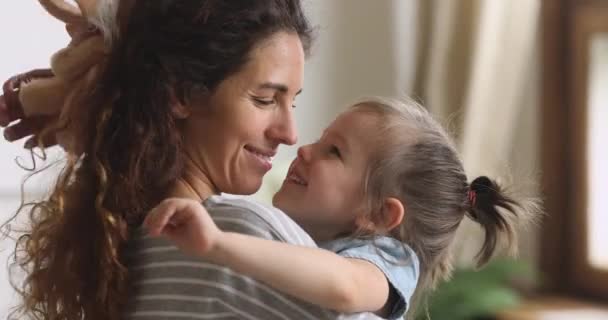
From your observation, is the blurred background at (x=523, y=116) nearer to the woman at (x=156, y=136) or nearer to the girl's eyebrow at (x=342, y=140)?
the girl's eyebrow at (x=342, y=140)

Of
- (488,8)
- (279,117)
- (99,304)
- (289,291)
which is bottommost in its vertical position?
(99,304)

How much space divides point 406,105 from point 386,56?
1997 millimetres

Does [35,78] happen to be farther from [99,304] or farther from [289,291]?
[289,291]

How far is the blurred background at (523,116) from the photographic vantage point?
3.06m

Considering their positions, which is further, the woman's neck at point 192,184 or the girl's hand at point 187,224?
the woman's neck at point 192,184

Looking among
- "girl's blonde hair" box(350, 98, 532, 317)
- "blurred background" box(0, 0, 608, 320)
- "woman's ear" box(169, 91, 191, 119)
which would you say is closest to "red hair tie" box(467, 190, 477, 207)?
"girl's blonde hair" box(350, 98, 532, 317)

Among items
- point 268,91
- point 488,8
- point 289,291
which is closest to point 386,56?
point 488,8

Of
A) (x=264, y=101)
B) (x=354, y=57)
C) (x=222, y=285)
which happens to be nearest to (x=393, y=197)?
(x=264, y=101)

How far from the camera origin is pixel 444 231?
1465mm

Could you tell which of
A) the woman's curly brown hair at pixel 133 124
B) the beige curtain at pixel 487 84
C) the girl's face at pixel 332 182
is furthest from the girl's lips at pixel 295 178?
the beige curtain at pixel 487 84

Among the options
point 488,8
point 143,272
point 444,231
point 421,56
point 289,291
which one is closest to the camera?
point 289,291

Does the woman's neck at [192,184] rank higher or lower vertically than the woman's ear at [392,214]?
lower

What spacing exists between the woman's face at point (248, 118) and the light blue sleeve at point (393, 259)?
0.57 feet

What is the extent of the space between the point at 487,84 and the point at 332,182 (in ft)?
5.90
